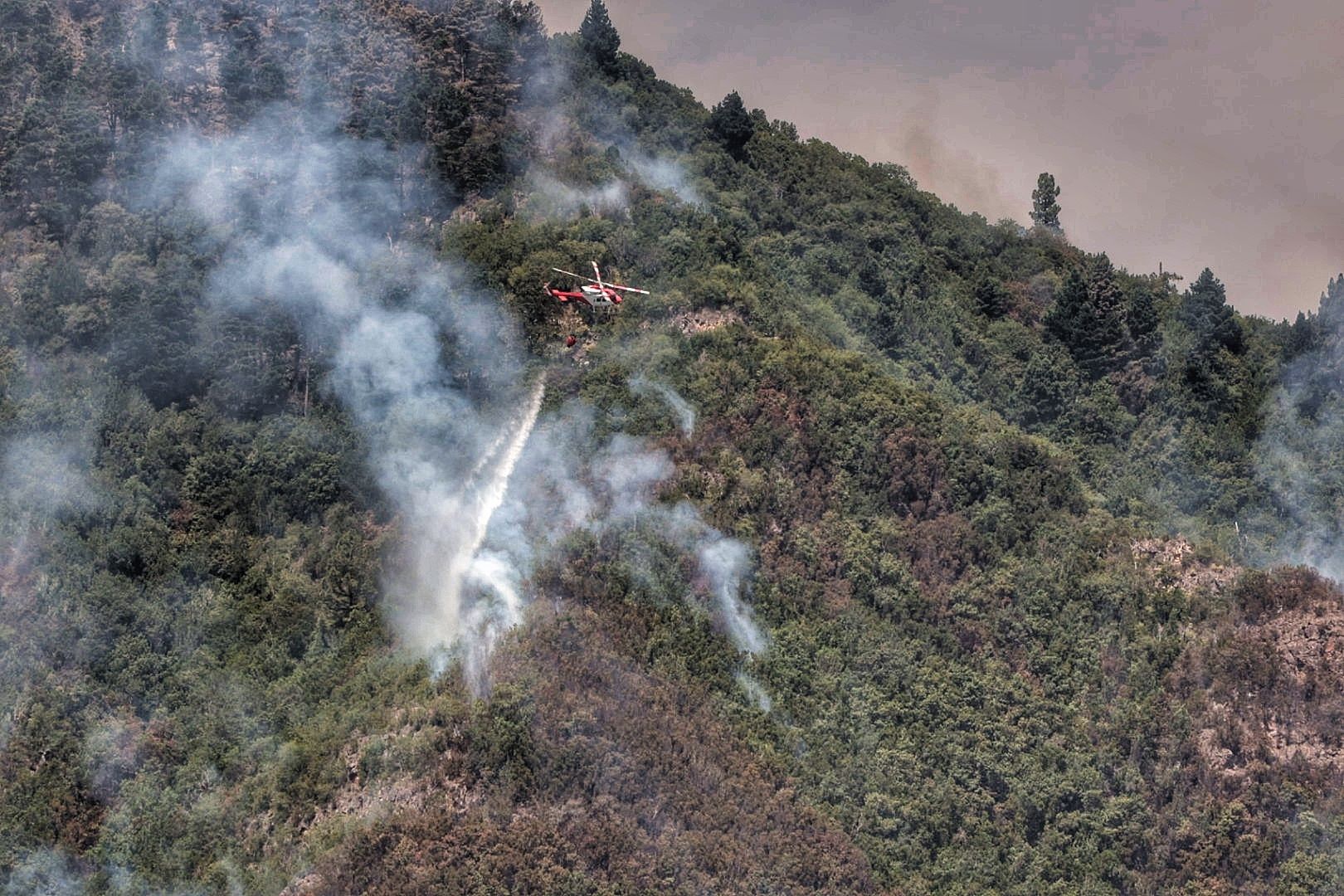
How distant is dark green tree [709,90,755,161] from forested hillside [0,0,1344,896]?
279 mm

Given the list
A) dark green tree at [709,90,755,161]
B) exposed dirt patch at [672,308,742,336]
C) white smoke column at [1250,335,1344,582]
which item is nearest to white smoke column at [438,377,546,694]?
exposed dirt patch at [672,308,742,336]

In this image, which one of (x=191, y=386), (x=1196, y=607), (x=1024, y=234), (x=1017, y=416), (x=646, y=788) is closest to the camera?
(x=646, y=788)

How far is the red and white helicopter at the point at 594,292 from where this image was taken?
348ft

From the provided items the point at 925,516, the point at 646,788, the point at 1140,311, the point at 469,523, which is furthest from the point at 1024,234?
the point at 646,788

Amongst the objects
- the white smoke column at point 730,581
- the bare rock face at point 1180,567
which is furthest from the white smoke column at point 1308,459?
the white smoke column at point 730,581

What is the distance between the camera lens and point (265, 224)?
112 meters

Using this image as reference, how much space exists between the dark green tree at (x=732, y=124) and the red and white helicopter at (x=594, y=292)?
1719 cm

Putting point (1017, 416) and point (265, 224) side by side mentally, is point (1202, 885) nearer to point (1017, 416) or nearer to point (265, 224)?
point (1017, 416)

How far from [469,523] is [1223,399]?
1377 inches

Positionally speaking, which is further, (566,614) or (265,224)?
(265,224)

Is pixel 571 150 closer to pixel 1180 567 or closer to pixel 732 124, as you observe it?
pixel 732 124

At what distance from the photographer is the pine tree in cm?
12275

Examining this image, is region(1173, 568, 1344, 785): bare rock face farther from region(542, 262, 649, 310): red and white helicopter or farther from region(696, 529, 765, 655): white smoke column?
region(542, 262, 649, 310): red and white helicopter

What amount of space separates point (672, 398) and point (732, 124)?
23757 millimetres
